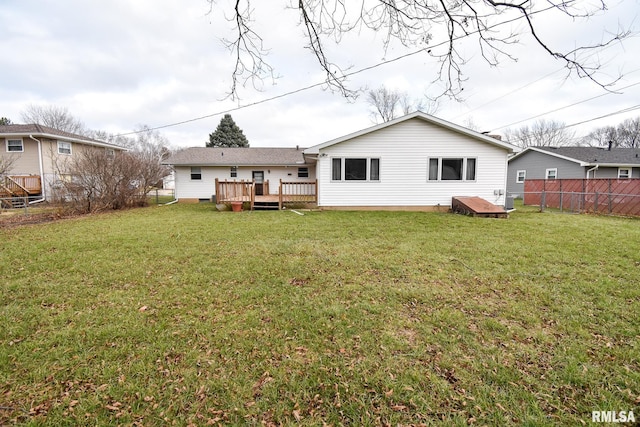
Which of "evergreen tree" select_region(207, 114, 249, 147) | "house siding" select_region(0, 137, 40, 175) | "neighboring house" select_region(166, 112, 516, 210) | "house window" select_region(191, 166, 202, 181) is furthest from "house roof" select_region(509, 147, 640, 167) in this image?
"house siding" select_region(0, 137, 40, 175)

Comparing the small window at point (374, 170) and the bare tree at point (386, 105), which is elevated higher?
the bare tree at point (386, 105)

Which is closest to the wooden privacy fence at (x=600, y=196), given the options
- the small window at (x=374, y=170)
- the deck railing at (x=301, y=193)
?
the small window at (x=374, y=170)

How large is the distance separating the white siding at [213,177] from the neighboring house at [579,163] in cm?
1639

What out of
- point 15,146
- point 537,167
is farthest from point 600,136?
point 15,146

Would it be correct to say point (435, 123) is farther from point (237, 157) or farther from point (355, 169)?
point (237, 157)

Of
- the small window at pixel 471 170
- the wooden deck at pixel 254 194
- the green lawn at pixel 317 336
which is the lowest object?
the green lawn at pixel 317 336

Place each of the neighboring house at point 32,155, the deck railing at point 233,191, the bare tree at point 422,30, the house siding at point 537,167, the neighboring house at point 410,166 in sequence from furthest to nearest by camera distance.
A: the house siding at point 537,167 < the neighboring house at point 32,155 < the deck railing at point 233,191 < the neighboring house at point 410,166 < the bare tree at point 422,30

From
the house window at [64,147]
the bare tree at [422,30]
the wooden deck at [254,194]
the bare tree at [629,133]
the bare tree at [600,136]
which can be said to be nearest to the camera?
the bare tree at [422,30]

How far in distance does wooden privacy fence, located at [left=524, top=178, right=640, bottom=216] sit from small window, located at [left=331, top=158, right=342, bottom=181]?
31.4 feet

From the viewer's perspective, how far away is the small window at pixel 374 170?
41.2 feet

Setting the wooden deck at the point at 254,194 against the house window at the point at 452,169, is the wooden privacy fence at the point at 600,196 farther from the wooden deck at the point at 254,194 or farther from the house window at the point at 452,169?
the wooden deck at the point at 254,194

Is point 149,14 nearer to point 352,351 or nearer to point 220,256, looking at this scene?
point 220,256

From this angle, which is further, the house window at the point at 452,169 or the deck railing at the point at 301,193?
the deck railing at the point at 301,193

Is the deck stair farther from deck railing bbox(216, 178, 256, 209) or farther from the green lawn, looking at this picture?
deck railing bbox(216, 178, 256, 209)
